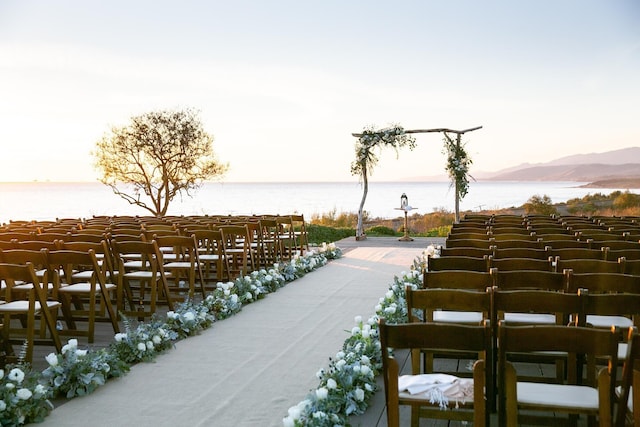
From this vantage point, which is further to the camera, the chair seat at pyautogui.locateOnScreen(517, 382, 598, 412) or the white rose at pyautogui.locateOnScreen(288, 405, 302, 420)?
the white rose at pyautogui.locateOnScreen(288, 405, 302, 420)

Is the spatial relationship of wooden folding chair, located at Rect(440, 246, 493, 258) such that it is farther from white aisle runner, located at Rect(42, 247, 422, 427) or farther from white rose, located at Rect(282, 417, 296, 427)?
white rose, located at Rect(282, 417, 296, 427)

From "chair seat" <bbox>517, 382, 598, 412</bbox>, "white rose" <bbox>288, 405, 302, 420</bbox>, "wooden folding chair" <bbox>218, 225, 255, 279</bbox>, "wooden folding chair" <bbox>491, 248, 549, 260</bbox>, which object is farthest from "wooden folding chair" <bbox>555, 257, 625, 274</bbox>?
"wooden folding chair" <bbox>218, 225, 255, 279</bbox>

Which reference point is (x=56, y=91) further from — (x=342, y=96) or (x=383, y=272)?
(x=383, y=272)

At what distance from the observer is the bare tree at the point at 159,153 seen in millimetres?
19672

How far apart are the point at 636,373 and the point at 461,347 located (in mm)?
780

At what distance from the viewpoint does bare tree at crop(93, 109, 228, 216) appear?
19.7 m

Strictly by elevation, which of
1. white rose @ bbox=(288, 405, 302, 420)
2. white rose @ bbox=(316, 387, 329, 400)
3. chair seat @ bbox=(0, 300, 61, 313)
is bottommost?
white rose @ bbox=(288, 405, 302, 420)

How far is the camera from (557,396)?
2.96 meters

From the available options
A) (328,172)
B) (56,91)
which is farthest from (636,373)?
(328,172)

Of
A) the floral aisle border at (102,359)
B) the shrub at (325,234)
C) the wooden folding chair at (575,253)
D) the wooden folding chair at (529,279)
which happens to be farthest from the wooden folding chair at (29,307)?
the shrub at (325,234)

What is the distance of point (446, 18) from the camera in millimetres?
22031

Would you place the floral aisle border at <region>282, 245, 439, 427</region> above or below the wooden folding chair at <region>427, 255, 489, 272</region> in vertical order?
below

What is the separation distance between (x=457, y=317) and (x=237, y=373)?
71.4 inches

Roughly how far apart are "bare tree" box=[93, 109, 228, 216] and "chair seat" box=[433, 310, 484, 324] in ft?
52.5
